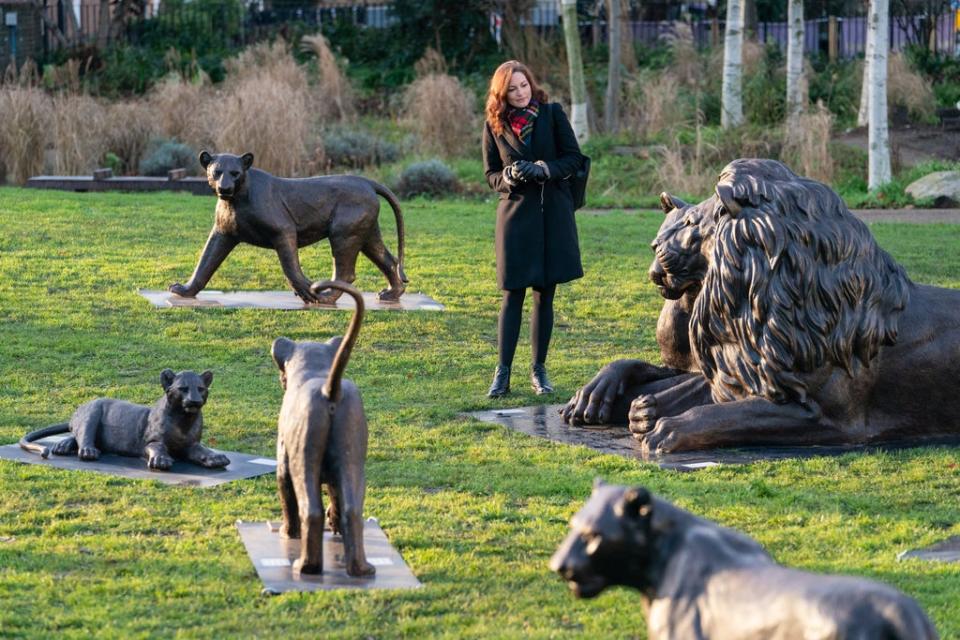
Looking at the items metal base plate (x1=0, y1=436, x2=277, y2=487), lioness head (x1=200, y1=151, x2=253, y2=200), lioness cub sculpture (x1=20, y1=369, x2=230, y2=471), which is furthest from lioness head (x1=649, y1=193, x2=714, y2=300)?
lioness head (x1=200, y1=151, x2=253, y2=200)

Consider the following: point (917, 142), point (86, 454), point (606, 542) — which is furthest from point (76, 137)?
point (606, 542)

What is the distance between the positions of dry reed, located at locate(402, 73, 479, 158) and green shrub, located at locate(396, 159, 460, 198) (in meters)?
3.14

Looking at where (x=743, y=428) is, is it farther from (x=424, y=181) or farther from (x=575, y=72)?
(x=575, y=72)

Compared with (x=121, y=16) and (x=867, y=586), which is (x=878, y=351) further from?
(x=121, y=16)

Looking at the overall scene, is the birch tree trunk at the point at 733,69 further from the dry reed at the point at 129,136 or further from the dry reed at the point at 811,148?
the dry reed at the point at 129,136

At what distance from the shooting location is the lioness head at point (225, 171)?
490 inches

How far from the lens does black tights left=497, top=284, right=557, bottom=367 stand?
405 inches

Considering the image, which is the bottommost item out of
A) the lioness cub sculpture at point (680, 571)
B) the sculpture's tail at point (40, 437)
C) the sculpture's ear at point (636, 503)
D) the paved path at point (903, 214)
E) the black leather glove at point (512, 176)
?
the sculpture's tail at point (40, 437)

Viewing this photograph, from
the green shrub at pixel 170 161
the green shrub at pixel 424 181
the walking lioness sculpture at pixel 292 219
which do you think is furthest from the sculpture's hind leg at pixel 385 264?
the green shrub at pixel 170 161

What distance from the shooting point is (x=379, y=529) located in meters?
6.82

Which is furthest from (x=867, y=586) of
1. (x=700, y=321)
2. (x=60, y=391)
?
(x=60, y=391)

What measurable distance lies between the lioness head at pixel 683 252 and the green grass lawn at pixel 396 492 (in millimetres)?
1108

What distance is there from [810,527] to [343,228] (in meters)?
6.94

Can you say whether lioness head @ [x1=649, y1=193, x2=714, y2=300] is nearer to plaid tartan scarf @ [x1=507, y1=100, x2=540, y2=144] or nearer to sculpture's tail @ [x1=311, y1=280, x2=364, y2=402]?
plaid tartan scarf @ [x1=507, y1=100, x2=540, y2=144]
